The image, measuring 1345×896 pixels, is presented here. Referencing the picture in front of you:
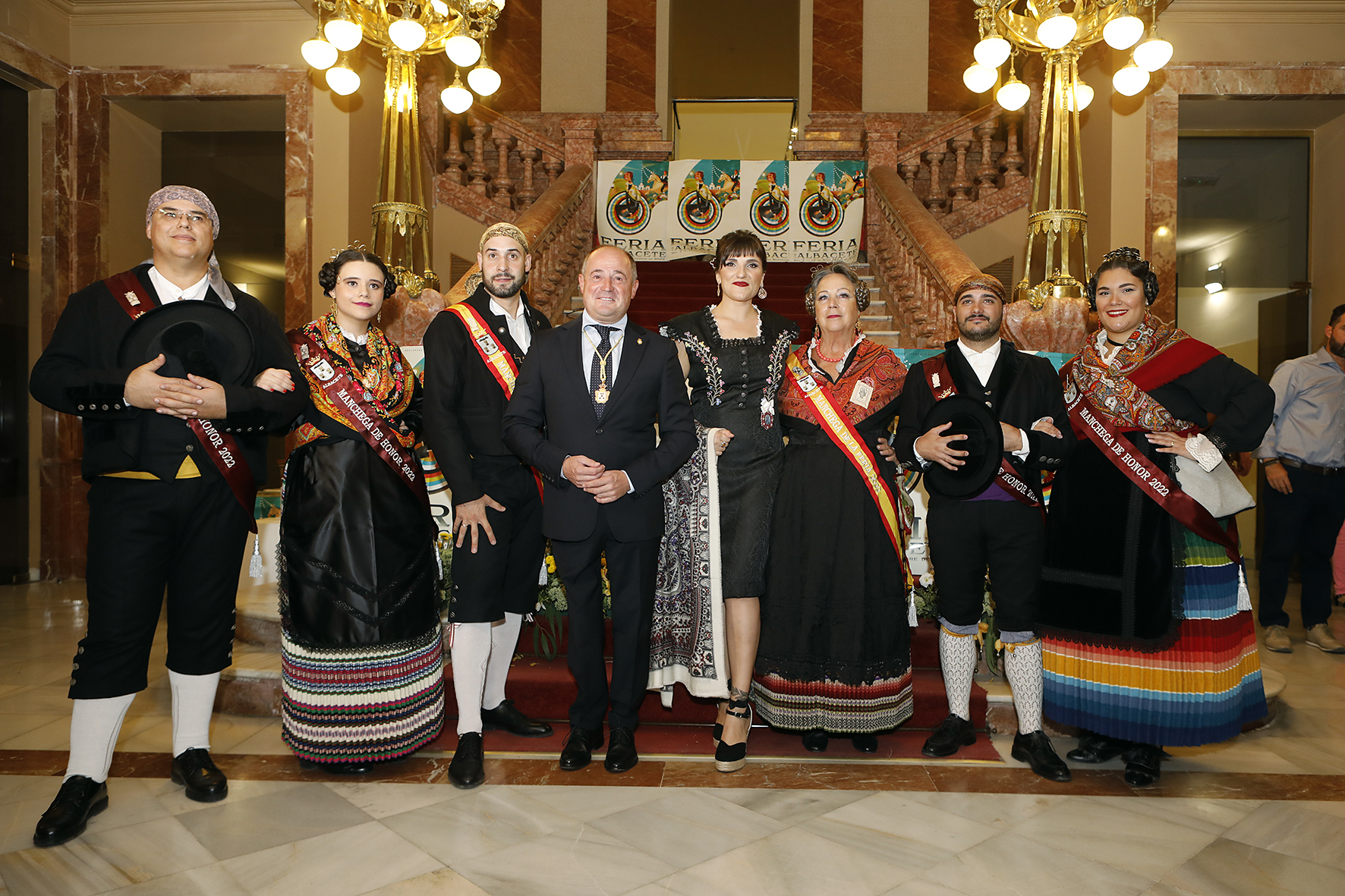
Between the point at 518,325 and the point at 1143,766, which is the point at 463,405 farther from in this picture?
the point at 1143,766

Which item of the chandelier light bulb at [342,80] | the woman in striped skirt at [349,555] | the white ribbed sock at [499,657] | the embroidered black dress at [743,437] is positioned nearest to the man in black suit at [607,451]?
the embroidered black dress at [743,437]

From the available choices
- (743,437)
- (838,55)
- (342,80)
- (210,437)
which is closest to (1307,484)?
(743,437)

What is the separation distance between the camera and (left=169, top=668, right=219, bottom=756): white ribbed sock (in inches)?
98.0

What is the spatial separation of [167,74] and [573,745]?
6.31m

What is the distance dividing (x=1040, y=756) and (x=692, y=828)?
1.18 meters

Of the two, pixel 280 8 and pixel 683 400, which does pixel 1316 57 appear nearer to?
pixel 683 400

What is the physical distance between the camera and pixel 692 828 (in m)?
2.29

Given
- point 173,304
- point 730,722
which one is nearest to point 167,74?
point 173,304

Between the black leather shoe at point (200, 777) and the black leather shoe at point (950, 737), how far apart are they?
219 cm

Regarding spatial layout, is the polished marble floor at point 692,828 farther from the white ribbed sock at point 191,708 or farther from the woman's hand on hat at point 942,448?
the woman's hand on hat at point 942,448

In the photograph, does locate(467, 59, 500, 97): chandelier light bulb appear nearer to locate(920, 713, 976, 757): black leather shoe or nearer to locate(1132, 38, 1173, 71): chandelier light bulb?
locate(1132, 38, 1173, 71): chandelier light bulb

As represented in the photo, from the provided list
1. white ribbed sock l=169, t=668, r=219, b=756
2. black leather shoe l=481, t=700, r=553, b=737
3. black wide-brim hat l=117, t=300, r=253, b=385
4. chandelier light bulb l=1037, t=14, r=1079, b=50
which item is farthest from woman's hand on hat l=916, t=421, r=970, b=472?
chandelier light bulb l=1037, t=14, r=1079, b=50

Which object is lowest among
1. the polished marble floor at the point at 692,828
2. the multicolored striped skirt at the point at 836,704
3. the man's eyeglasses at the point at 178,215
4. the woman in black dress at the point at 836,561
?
the polished marble floor at the point at 692,828

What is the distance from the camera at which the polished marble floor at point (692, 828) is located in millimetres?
2031
